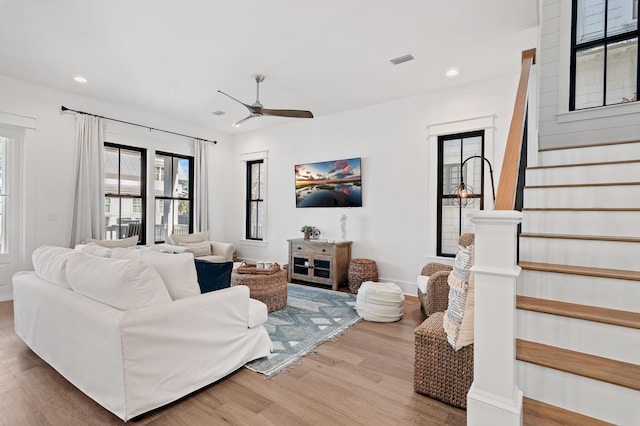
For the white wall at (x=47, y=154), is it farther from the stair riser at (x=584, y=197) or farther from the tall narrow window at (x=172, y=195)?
the stair riser at (x=584, y=197)

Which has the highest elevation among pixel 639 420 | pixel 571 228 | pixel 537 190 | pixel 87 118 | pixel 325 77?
pixel 325 77

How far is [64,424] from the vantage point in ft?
5.79

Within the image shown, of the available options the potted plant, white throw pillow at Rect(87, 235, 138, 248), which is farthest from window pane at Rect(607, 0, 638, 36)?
white throw pillow at Rect(87, 235, 138, 248)

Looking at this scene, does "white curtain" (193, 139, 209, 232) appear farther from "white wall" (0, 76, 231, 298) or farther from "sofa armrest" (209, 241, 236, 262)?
"white wall" (0, 76, 231, 298)

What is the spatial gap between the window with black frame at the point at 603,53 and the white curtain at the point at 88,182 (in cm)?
652

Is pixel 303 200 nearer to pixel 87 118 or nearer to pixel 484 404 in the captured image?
pixel 87 118

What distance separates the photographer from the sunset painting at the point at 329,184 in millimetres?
5195

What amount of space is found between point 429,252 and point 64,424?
411 cm

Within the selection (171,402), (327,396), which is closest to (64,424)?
(171,402)

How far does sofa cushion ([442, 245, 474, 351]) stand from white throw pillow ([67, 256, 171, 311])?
1785 millimetres

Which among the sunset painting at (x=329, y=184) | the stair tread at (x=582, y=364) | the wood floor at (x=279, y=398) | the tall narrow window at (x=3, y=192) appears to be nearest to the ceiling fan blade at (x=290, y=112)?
the sunset painting at (x=329, y=184)

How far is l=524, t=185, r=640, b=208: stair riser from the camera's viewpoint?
2.09 meters

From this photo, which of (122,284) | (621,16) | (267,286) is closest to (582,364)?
(122,284)

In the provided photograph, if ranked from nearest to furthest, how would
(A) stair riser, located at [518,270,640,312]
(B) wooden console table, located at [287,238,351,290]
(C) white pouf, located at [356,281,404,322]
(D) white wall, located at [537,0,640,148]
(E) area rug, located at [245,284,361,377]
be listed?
(A) stair riser, located at [518,270,640,312] < (E) area rug, located at [245,284,361,377] < (D) white wall, located at [537,0,640,148] < (C) white pouf, located at [356,281,404,322] < (B) wooden console table, located at [287,238,351,290]
